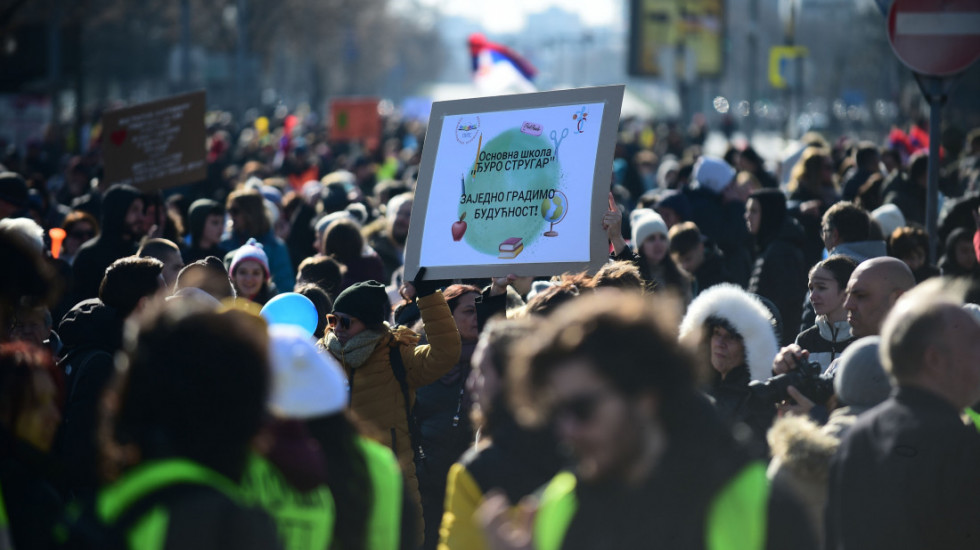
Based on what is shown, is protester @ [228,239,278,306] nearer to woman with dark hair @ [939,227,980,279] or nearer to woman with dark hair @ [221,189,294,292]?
woman with dark hair @ [221,189,294,292]

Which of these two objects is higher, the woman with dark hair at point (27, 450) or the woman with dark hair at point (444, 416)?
the woman with dark hair at point (27, 450)

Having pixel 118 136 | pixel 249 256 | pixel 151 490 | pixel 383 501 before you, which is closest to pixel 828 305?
pixel 249 256

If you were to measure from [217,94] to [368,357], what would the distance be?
4091 cm

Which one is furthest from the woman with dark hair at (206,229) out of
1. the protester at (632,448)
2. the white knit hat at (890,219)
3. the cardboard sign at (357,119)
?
the cardboard sign at (357,119)

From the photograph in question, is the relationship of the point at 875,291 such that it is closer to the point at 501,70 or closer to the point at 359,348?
the point at 359,348

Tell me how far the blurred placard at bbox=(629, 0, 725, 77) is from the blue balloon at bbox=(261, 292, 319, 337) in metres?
36.4

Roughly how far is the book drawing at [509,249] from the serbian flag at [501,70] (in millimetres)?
12285

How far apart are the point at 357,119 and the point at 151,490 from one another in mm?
17905

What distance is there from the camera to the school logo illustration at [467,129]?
17.5ft

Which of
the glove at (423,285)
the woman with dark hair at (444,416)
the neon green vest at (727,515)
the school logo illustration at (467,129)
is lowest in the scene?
the woman with dark hair at (444,416)

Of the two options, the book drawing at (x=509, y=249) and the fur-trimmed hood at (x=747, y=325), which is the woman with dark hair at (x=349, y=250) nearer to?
the book drawing at (x=509, y=249)

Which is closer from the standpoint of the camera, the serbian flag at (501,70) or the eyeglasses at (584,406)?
the eyeglasses at (584,406)

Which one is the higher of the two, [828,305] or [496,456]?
[496,456]

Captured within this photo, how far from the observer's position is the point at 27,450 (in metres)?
2.79
